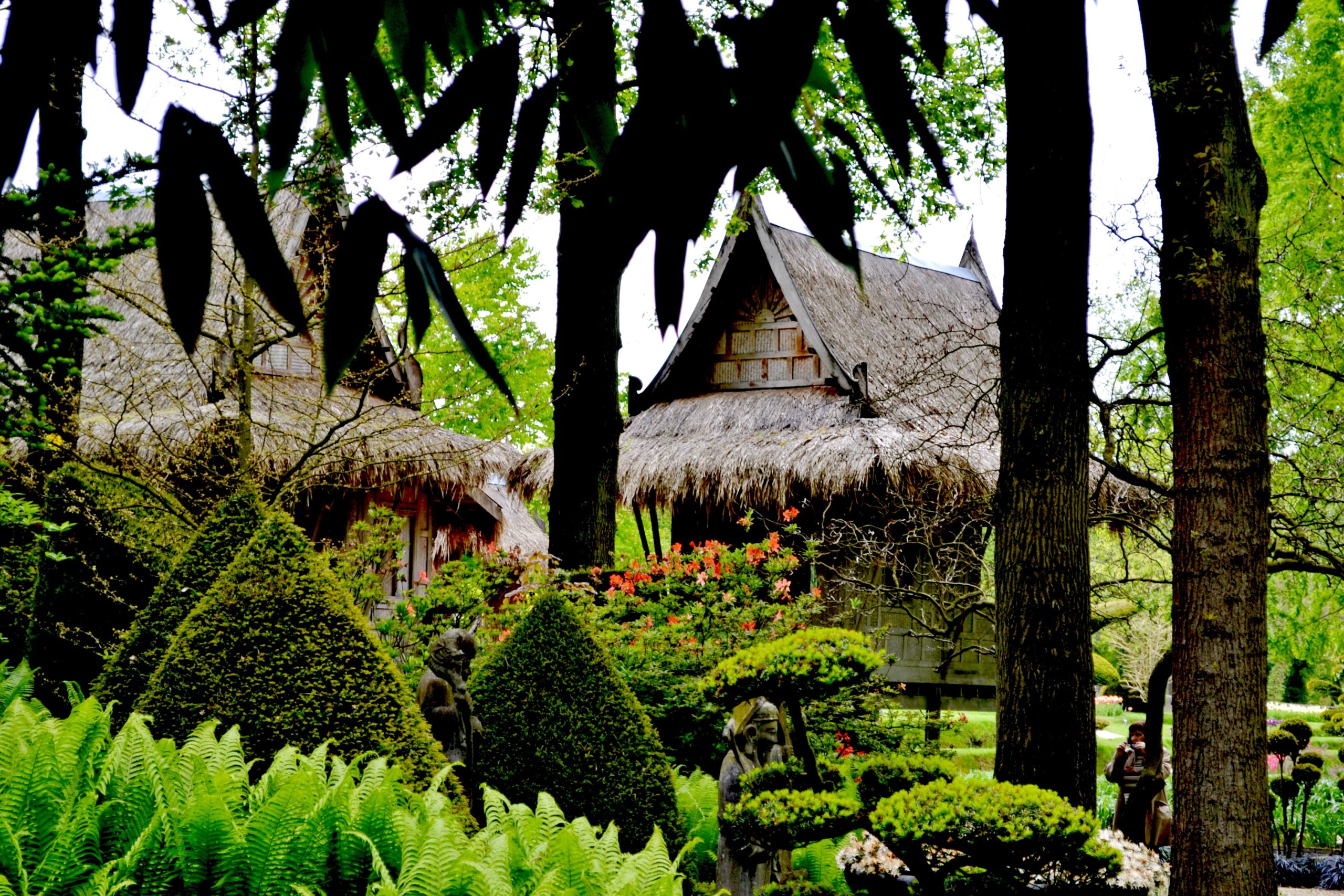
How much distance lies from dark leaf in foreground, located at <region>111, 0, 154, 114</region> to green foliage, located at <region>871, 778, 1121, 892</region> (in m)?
4.03

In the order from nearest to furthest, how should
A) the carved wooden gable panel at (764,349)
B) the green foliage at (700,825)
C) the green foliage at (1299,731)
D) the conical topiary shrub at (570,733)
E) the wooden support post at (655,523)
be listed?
the conical topiary shrub at (570,733)
the green foliage at (700,825)
the green foliage at (1299,731)
the wooden support post at (655,523)
the carved wooden gable panel at (764,349)

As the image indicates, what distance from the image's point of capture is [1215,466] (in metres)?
5.41

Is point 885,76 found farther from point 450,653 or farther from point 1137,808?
point 1137,808

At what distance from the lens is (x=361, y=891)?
3.43m

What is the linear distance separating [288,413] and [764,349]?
679 cm

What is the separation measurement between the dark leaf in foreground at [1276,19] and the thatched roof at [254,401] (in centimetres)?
309

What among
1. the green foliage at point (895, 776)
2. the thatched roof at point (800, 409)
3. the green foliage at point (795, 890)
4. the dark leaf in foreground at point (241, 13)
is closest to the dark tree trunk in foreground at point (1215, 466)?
the green foliage at point (895, 776)

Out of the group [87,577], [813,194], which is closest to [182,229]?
[813,194]

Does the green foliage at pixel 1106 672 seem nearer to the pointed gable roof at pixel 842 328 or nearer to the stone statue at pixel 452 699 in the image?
the pointed gable roof at pixel 842 328

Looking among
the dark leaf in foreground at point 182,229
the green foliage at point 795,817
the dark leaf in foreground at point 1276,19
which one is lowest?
the green foliage at point 795,817

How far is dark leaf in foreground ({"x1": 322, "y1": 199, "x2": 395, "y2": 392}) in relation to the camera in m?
0.99

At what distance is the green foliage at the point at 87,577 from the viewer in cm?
714

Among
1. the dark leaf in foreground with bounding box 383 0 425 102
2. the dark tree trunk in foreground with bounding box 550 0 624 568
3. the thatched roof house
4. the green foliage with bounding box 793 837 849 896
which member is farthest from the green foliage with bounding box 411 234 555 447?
the dark leaf in foreground with bounding box 383 0 425 102

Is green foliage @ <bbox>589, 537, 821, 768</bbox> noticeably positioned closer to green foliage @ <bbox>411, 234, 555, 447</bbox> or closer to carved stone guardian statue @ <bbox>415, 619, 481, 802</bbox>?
carved stone guardian statue @ <bbox>415, 619, 481, 802</bbox>
